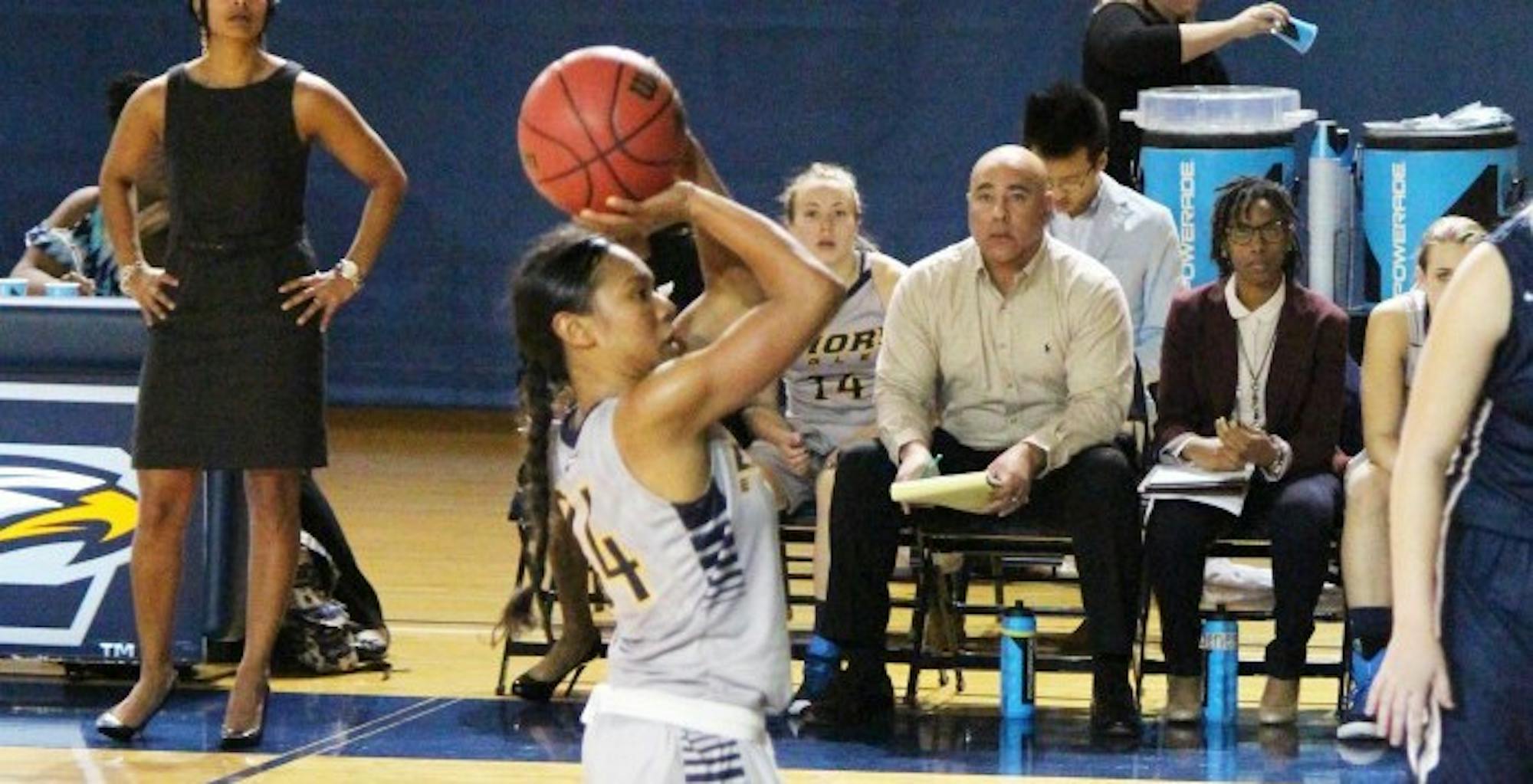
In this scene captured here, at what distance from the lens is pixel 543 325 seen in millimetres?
3746

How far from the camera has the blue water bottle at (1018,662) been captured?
21.1 feet

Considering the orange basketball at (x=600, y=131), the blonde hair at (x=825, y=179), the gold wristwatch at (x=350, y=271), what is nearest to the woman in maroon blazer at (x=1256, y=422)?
the blonde hair at (x=825, y=179)

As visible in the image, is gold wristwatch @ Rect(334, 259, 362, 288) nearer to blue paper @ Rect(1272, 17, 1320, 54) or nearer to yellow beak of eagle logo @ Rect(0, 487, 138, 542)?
yellow beak of eagle logo @ Rect(0, 487, 138, 542)

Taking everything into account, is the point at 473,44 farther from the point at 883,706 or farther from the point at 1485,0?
the point at 883,706

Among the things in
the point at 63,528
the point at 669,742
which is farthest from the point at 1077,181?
the point at 669,742

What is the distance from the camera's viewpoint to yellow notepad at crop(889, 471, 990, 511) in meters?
6.10

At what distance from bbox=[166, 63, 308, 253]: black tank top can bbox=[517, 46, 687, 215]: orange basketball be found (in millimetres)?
1832

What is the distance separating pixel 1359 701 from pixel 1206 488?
0.60 metres

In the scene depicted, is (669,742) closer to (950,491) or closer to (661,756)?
(661,756)

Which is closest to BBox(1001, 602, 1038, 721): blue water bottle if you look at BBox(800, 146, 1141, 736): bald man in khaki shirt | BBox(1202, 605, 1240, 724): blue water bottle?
BBox(800, 146, 1141, 736): bald man in khaki shirt

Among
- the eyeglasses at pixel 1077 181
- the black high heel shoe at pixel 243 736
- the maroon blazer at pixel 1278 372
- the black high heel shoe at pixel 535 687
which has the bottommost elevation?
the black high heel shoe at pixel 535 687

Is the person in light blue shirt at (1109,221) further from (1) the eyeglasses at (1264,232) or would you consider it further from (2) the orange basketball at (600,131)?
(2) the orange basketball at (600,131)

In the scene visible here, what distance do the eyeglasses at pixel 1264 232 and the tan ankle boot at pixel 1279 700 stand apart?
3.45ft

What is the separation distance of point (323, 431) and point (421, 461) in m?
4.38
